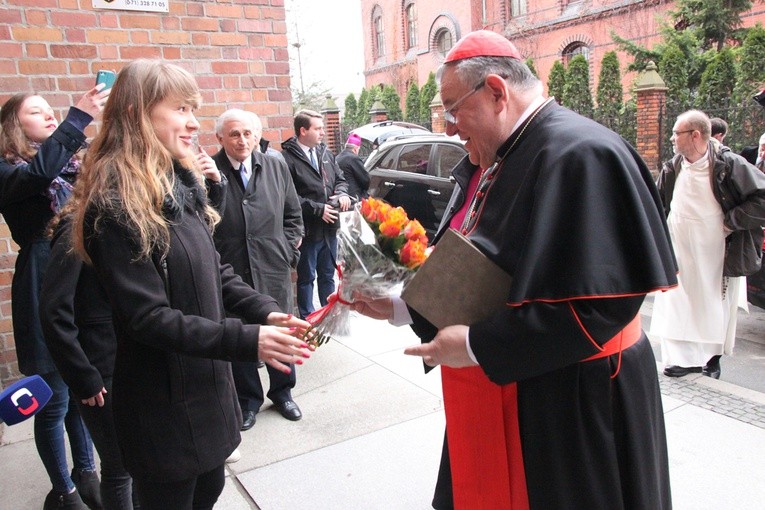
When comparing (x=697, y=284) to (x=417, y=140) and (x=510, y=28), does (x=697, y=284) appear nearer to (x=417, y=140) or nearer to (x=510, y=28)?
(x=417, y=140)

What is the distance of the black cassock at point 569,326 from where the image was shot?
5.32ft

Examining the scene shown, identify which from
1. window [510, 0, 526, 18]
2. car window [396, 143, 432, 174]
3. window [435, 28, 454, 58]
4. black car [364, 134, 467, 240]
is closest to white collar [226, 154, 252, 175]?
black car [364, 134, 467, 240]

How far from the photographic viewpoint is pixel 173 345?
1.80 metres

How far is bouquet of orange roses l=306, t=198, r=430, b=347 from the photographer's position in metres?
1.97

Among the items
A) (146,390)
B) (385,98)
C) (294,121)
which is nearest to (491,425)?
(146,390)

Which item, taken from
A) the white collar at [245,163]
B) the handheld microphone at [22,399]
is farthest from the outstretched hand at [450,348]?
the white collar at [245,163]

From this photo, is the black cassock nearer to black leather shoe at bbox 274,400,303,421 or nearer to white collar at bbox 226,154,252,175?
black leather shoe at bbox 274,400,303,421

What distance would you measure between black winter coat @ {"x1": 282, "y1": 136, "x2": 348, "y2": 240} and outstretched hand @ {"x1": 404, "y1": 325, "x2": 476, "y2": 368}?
3.69 meters

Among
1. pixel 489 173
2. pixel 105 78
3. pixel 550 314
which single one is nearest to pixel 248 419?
pixel 105 78

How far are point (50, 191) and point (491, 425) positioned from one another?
2.26 metres

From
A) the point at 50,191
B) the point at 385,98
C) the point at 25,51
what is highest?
the point at 385,98

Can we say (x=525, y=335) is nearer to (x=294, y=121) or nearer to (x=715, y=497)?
(x=715, y=497)

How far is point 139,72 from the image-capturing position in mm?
1910

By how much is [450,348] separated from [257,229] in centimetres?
246
